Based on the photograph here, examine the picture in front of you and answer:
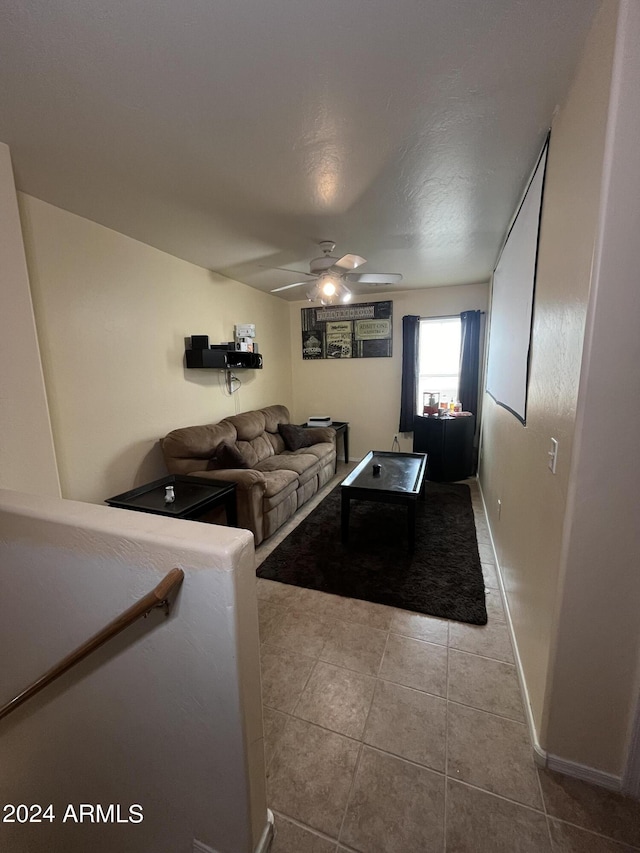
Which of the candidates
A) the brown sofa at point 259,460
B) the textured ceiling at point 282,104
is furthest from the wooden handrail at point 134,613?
the brown sofa at point 259,460

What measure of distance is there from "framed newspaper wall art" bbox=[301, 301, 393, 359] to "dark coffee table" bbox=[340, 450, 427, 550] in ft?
6.87

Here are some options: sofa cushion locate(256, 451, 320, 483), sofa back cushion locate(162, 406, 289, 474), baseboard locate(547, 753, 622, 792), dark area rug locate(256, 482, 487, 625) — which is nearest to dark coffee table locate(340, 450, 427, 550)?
dark area rug locate(256, 482, 487, 625)

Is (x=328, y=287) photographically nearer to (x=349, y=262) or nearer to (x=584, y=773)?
(x=349, y=262)

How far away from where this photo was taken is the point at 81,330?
7.93 feet

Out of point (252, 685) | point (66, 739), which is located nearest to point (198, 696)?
point (252, 685)

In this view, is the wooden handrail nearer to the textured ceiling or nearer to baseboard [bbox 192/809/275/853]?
baseboard [bbox 192/809/275/853]

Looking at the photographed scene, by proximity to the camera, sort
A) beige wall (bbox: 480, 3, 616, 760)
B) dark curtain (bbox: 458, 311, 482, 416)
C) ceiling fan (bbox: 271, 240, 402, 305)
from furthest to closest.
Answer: dark curtain (bbox: 458, 311, 482, 416) < ceiling fan (bbox: 271, 240, 402, 305) < beige wall (bbox: 480, 3, 616, 760)

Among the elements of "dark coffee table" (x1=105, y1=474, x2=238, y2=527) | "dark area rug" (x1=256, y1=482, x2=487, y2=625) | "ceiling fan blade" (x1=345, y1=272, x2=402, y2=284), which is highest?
"ceiling fan blade" (x1=345, y1=272, x2=402, y2=284)

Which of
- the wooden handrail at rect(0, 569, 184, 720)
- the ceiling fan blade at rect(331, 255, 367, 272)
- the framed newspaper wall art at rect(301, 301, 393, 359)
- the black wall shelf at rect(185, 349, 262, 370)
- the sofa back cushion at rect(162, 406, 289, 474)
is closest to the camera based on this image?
the wooden handrail at rect(0, 569, 184, 720)

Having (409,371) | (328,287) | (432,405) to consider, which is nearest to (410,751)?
(328,287)

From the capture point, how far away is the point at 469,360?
177 inches

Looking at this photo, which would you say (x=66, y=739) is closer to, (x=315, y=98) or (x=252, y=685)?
(x=252, y=685)

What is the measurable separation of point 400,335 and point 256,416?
2411mm

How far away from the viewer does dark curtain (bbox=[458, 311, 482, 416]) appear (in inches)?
174
